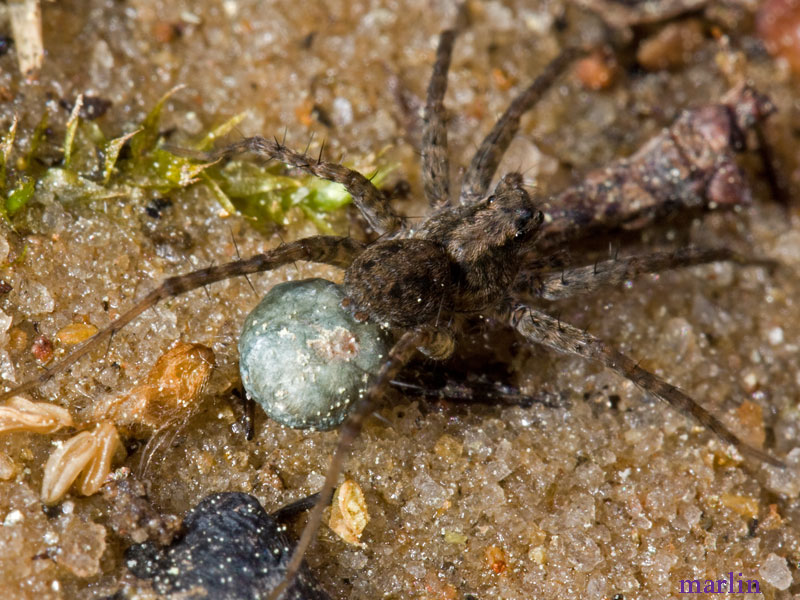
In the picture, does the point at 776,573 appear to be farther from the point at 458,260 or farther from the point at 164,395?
the point at 164,395

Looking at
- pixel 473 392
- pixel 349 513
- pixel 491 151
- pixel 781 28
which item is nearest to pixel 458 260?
pixel 473 392

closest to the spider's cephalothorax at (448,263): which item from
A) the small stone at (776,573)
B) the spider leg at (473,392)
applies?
the spider leg at (473,392)

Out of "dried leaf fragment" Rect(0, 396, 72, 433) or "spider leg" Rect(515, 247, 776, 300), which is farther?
"spider leg" Rect(515, 247, 776, 300)

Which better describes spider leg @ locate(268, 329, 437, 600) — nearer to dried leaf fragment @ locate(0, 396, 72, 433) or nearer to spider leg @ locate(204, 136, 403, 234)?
spider leg @ locate(204, 136, 403, 234)

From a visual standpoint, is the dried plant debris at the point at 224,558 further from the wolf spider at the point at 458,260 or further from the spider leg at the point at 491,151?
the spider leg at the point at 491,151

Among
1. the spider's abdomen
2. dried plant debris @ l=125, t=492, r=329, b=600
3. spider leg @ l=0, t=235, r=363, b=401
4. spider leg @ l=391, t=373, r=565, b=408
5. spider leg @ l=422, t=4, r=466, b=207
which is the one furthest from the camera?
spider leg @ l=422, t=4, r=466, b=207

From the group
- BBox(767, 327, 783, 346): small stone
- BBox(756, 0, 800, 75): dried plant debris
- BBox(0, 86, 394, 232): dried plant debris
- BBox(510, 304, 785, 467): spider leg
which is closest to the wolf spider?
BBox(510, 304, 785, 467): spider leg

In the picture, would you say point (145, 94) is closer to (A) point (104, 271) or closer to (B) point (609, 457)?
(A) point (104, 271)
